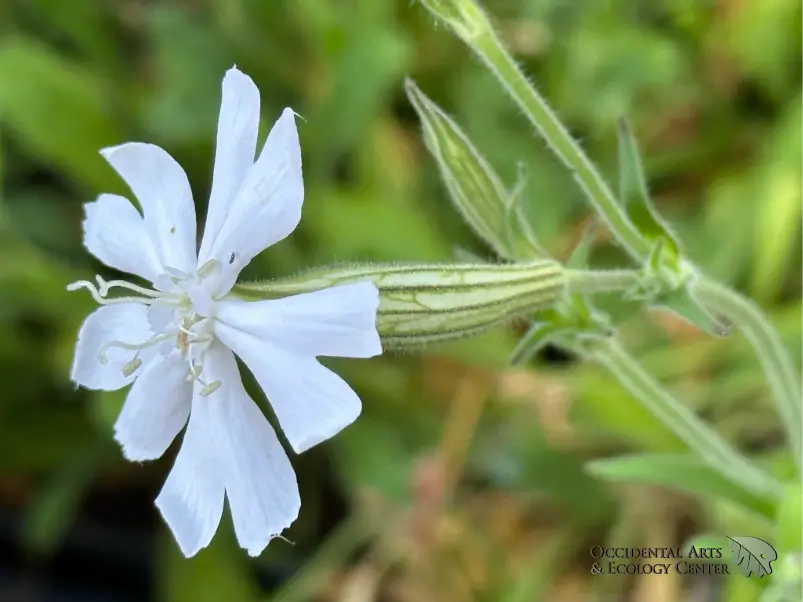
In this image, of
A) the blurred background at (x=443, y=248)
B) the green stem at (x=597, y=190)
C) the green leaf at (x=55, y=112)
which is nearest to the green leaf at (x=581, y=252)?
the green stem at (x=597, y=190)

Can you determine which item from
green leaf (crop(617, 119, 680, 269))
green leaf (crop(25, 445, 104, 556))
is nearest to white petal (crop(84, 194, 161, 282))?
green leaf (crop(617, 119, 680, 269))

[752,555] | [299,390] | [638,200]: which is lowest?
[752,555]

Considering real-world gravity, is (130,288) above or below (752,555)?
above

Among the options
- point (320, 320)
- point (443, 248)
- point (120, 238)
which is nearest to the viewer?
point (320, 320)

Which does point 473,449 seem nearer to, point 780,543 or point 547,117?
point 780,543

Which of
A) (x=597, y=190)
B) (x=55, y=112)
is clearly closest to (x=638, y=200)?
(x=597, y=190)

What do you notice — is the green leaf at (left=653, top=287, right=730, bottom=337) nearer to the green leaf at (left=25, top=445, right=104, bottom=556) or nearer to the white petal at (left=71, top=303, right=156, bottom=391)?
the white petal at (left=71, top=303, right=156, bottom=391)

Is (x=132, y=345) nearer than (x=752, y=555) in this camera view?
Yes

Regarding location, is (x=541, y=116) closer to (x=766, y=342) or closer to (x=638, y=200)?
(x=638, y=200)
